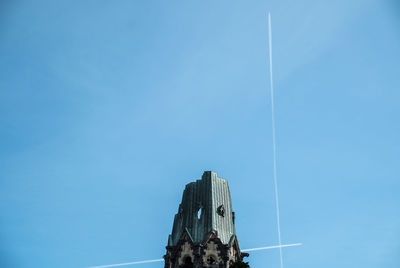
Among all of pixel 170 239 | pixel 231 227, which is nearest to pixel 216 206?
pixel 231 227

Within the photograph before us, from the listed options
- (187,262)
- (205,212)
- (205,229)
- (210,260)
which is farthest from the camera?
(205,212)

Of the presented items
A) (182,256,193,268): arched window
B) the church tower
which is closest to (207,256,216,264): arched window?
the church tower

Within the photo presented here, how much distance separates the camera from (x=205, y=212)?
65.8 meters

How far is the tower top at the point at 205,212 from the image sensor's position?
2525 inches

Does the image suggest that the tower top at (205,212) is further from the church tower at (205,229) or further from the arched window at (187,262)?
the arched window at (187,262)

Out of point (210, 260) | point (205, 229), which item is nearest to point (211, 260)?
point (210, 260)

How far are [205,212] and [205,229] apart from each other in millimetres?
2877

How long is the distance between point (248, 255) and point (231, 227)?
15.8 ft

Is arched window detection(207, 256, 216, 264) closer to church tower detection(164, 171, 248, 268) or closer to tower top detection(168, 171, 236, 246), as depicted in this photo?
church tower detection(164, 171, 248, 268)

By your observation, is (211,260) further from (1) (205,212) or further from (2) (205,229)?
(1) (205,212)

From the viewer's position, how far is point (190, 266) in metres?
61.7

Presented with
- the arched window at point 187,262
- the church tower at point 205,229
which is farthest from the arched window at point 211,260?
the arched window at point 187,262

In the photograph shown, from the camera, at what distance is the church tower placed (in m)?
61.4

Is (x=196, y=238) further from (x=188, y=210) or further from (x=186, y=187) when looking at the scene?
(x=186, y=187)
